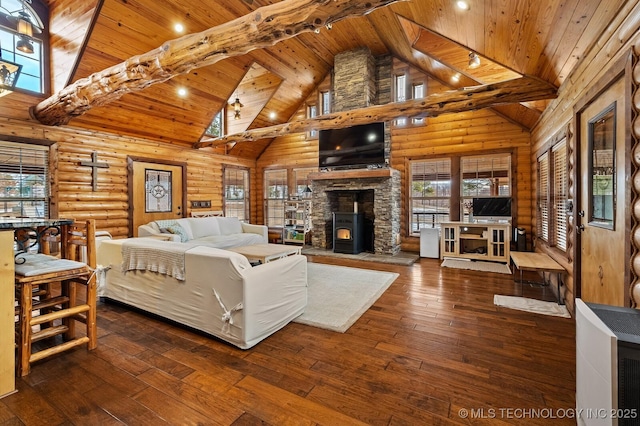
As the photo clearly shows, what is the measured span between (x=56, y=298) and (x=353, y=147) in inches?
226

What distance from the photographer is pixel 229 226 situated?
21.9ft

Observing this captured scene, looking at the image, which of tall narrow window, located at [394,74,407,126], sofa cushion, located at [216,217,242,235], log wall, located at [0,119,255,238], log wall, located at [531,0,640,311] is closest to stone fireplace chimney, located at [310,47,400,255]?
tall narrow window, located at [394,74,407,126]

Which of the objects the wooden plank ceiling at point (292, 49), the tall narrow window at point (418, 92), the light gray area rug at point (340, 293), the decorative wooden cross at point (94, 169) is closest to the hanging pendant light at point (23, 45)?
the wooden plank ceiling at point (292, 49)

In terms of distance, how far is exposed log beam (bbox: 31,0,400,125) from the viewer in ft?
7.45

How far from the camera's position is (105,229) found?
5762 mm

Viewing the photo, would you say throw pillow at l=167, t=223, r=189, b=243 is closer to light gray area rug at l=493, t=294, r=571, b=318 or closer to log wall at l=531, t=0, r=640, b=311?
light gray area rug at l=493, t=294, r=571, b=318

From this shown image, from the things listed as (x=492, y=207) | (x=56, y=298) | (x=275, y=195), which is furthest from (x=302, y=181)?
(x=56, y=298)

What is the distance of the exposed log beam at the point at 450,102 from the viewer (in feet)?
12.2

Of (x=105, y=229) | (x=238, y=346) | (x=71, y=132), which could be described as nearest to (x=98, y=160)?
(x=71, y=132)

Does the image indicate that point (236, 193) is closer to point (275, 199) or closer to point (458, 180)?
point (275, 199)

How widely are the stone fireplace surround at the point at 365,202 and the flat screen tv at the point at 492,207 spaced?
163cm

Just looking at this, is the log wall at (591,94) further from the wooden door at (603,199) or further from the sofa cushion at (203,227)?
the sofa cushion at (203,227)

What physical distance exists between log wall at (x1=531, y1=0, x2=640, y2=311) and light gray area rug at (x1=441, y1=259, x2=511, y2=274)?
102 cm

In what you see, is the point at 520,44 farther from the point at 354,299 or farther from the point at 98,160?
the point at 98,160
